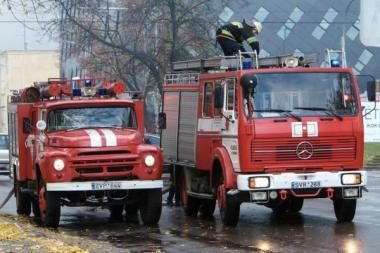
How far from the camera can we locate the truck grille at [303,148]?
47.0 ft

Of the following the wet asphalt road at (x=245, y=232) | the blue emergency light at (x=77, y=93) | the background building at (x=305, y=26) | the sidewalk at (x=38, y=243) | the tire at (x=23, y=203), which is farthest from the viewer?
the background building at (x=305, y=26)

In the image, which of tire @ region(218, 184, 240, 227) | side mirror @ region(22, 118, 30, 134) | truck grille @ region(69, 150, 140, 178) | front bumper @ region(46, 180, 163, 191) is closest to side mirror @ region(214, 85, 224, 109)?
tire @ region(218, 184, 240, 227)

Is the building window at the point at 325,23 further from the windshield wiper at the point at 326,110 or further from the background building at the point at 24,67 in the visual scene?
the windshield wiper at the point at 326,110

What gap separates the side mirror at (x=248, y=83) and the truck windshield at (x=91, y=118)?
8.84 feet

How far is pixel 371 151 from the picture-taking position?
45906 mm

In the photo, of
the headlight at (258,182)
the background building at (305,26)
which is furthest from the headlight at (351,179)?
the background building at (305,26)

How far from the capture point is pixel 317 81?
1476cm

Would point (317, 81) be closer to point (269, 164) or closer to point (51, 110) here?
point (269, 164)

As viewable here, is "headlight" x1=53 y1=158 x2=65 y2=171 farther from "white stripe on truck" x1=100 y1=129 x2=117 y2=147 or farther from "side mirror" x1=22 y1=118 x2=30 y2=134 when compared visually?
"side mirror" x1=22 y1=118 x2=30 y2=134

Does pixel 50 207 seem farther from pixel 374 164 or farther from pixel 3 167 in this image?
pixel 374 164

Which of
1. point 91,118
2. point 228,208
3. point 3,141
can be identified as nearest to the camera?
point 228,208

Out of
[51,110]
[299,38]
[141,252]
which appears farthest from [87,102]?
[299,38]

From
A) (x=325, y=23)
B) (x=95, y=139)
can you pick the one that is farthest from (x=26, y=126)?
(x=325, y=23)

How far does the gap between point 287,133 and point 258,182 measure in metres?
0.87
